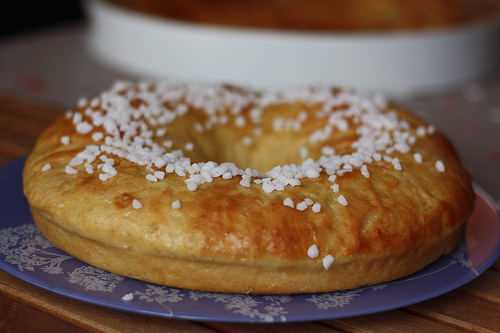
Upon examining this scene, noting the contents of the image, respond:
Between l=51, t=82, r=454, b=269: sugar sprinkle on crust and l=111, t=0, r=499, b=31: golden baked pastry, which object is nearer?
l=51, t=82, r=454, b=269: sugar sprinkle on crust

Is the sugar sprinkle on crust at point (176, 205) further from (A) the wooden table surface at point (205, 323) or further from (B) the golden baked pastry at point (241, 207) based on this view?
(A) the wooden table surface at point (205, 323)

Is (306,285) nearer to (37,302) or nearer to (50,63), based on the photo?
(37,302)

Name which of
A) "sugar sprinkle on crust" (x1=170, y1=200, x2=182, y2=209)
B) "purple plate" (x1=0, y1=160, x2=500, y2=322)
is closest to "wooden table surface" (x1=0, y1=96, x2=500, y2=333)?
"purple plate" (x1=0, y1=160, x2=500, y2=322)

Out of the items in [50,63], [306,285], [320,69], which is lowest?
[50,63]

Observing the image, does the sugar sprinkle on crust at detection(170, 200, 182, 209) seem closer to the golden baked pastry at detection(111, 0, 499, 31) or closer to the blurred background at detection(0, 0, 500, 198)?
the blurred background at detection(0, 0, 500, 198)

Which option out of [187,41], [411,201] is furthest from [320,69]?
[411,201]

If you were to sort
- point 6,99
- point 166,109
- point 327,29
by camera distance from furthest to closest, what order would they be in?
point 327,29
point 6,99
point 166,109

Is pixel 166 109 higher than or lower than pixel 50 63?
higher

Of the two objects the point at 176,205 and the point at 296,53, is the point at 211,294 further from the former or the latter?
the point at 296,53
